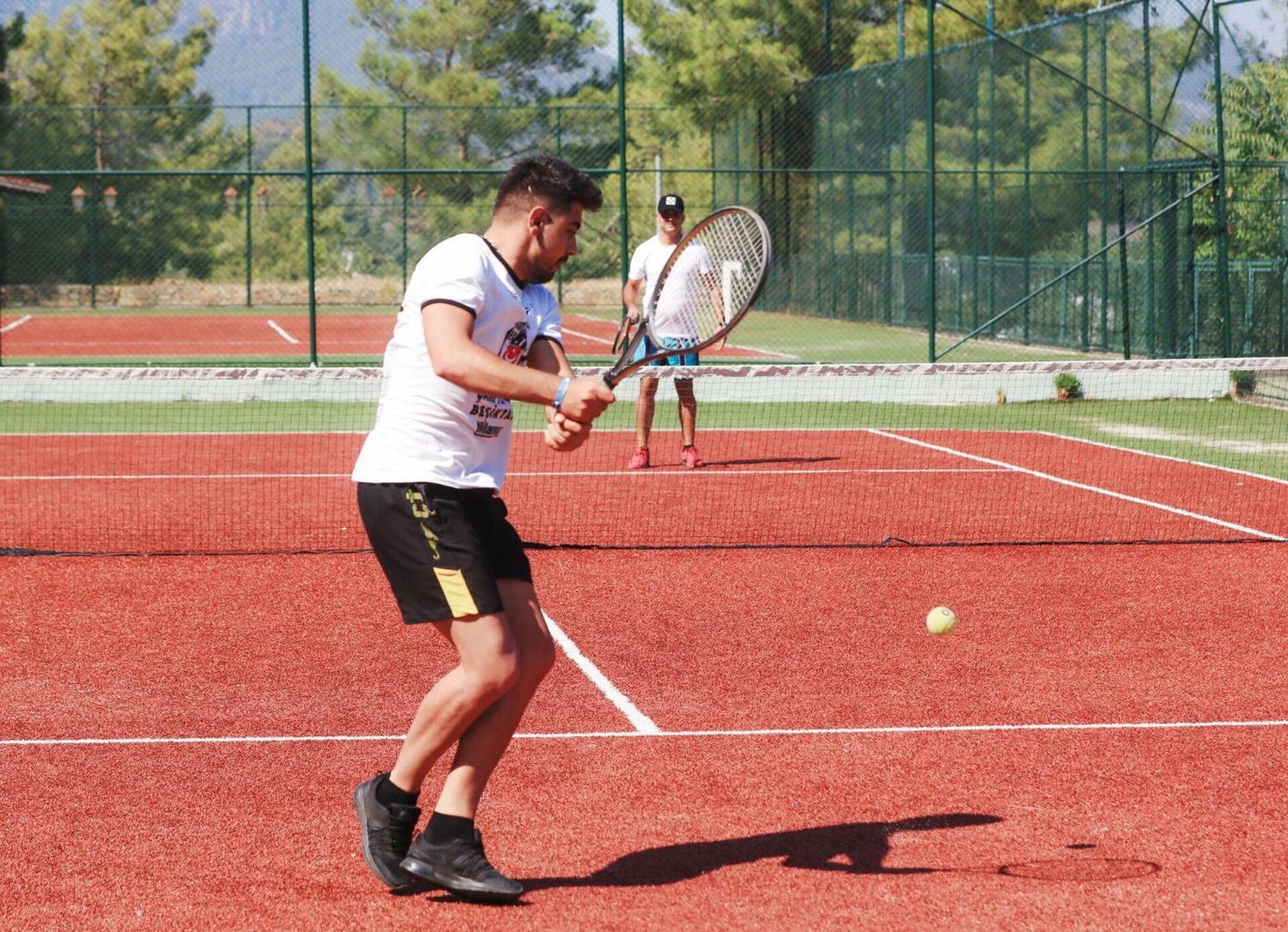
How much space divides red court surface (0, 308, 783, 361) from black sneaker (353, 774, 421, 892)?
1565cm

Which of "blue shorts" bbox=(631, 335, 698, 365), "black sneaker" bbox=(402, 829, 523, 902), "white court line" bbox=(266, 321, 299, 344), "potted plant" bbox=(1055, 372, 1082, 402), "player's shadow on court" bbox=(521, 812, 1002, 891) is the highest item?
"white court line" bbox=(266, 321, 299, 344)

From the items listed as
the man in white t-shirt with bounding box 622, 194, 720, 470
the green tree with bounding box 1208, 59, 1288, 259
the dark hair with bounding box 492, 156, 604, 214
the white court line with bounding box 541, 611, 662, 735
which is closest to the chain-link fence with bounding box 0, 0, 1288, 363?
the green tree with bounding box 1208, 59, 1288, 259

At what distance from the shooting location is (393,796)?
14.4ft

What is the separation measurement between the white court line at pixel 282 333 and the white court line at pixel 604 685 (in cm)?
2102

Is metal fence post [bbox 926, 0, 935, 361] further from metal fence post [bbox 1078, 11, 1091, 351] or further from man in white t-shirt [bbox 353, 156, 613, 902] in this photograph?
man in white t-shirt [bbox 353, 156, 613, 902]

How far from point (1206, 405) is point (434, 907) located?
14.0 metres

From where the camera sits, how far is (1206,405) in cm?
1689

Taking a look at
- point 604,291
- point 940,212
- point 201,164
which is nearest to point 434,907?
point 940,212

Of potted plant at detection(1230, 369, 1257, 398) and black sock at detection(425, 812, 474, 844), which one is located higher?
potted plant at detection(1230, 369, 1257, 398)

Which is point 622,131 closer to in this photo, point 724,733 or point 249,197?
point 724,733

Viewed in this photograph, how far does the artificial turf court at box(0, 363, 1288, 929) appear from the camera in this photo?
4.43 meters

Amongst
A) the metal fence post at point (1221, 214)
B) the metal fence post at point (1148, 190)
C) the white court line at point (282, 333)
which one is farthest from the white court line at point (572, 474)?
the white court line at point (282, 333)

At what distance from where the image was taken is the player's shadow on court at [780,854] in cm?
450

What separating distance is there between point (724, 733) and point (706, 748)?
0.67 ft
